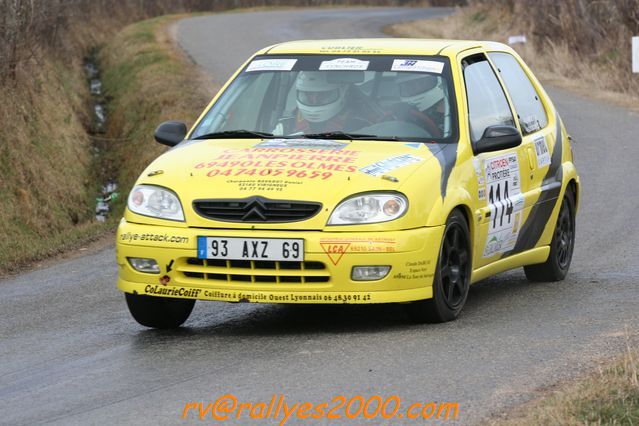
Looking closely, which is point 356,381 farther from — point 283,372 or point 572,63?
point 572,63

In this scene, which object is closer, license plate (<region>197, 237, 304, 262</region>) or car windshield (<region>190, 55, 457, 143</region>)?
license plate (<region>197, 237, 304, 262</region>)

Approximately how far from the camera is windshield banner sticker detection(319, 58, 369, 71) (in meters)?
8.76

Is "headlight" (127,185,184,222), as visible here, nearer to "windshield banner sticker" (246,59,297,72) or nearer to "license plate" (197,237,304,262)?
"license plate" (197,237,304,262)

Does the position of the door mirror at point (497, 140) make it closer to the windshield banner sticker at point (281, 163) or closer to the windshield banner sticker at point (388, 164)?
the windshield banner sticker at point (388, 164)

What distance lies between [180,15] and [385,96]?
130 feet

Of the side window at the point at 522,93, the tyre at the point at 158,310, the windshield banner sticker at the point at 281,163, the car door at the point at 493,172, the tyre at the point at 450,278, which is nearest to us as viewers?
the windshield banner sticker at the point at 281,163

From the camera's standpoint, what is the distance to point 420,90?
8594mm

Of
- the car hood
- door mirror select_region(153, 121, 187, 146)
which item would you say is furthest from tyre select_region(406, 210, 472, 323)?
door mirror select_region(153, 121, 187, 146)

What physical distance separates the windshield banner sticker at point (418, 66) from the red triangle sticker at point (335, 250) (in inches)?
68.9

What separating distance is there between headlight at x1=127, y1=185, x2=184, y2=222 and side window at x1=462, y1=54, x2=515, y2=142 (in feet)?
6.36

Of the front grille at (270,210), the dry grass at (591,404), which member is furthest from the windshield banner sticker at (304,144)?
the dry grass at (591,404)

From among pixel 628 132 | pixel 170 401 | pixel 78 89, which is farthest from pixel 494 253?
pixel 78 89

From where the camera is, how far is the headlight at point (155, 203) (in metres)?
7.66

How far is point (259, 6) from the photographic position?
57.1m
